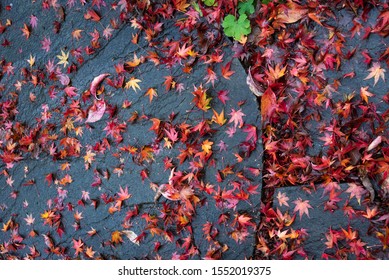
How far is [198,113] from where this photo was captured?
247cm

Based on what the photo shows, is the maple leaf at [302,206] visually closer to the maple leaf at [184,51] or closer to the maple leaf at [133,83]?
the maple leaf at [184,51]

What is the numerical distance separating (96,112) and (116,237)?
0.90 metres

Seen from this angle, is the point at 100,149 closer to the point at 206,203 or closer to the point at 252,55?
the point at 206,203

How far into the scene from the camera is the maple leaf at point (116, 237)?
2643mm

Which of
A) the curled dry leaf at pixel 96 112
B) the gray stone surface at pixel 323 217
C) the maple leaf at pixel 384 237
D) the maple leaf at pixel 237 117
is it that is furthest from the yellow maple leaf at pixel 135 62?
the maple leaf at pixel 384 237

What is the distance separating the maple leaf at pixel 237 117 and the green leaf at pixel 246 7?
0.61 meters

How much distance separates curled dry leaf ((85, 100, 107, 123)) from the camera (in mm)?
2691

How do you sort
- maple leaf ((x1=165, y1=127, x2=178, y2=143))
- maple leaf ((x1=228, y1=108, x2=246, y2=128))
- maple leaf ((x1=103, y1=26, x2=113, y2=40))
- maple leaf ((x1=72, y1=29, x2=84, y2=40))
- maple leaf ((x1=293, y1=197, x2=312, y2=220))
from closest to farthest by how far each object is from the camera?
maple leaf ((x1=293, y1=197, x2=312, y2=220)) → maple leaf ((x1=228, y1=108, x2=246, y2=128)) → maple leaf ((x1=165, y1=127, x2=178, y2=143)) → maple leaf ((x1=103, y1=26, x2=113, y2=40)) → maple leaf ((x1=72, y1=29, x2=84, y2=40))

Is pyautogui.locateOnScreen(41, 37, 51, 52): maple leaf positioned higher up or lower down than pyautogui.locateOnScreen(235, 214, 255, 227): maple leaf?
higher up

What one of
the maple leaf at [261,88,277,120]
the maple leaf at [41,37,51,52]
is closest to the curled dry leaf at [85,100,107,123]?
the maple leaf at [41,37,51,52]

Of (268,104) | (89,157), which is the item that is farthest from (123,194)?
(268,104)

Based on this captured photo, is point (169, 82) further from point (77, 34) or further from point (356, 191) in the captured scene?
point (356, 191)

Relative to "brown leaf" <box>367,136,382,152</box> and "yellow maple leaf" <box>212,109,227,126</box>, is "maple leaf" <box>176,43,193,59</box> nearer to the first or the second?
"yellow maple leaf" <box>212,109,227,126</box>

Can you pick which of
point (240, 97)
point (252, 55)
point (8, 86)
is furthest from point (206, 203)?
point (8, 86)
